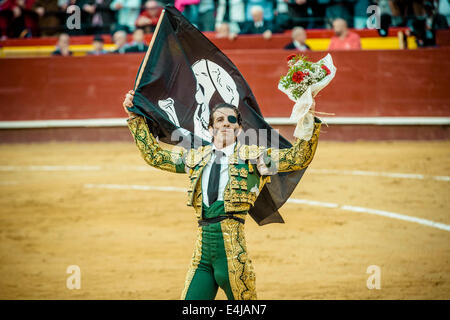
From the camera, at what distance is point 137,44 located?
10.5 metres

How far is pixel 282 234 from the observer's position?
570 centimetres

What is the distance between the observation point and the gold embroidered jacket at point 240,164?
2.97 m

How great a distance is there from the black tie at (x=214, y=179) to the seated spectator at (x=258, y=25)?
7477 millimetres

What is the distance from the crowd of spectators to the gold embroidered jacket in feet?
Result: 22.2

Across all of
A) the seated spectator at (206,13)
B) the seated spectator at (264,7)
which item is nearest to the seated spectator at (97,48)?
the seated spectator at (206,13)

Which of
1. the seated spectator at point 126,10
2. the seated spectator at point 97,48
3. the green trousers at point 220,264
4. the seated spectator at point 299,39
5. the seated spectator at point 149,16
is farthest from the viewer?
the seated spectator at point 126,10

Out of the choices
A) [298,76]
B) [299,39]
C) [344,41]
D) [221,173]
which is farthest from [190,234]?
[344,41]

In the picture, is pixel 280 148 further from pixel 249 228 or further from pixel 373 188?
pixel 373 188

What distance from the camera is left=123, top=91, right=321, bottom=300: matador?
290 cm

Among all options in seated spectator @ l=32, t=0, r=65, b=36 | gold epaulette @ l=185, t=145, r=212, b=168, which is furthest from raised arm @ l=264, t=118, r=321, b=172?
seated spectator @ l=32, t=0, r=65, b=36

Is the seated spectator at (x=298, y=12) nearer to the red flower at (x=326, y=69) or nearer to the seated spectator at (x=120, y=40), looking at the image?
the seated spectator at (x=120, y=40)

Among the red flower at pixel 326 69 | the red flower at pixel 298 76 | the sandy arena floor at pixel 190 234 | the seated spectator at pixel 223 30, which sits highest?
the seated spectator at pixel 223 30

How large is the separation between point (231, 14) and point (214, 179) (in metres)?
7.95

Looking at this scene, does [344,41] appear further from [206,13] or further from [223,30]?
[206,13]
